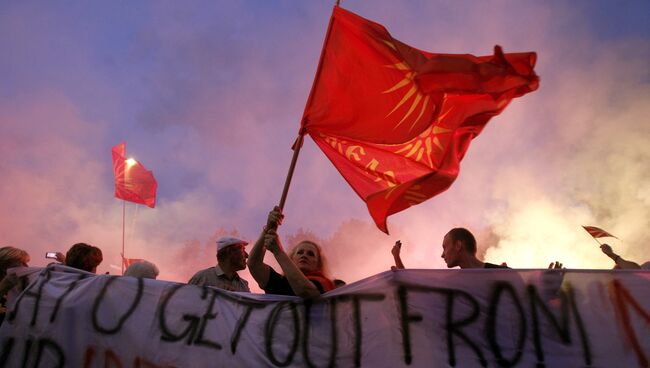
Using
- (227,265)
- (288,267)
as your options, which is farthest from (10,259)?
(288,267)

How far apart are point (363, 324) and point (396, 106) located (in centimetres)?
171

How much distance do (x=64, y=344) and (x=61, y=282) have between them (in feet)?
1.60

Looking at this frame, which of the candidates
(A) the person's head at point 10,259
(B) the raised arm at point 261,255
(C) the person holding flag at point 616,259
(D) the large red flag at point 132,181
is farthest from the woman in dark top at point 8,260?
(D) the large red flag at point 132,181

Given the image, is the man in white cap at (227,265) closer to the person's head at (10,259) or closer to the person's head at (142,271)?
the person's head at (142,271)

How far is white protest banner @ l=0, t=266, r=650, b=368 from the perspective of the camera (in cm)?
293

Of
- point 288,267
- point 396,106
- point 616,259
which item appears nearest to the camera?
point 288,267

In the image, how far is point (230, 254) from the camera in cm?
480

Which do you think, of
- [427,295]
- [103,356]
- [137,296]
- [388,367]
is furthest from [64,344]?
[427,295]

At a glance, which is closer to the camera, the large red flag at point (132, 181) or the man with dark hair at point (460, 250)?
the man with dark hair at point (460, 250)

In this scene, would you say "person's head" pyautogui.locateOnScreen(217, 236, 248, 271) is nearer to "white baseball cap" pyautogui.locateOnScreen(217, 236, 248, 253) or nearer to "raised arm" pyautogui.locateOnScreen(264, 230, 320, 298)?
"white baseball cap" pyautogui.locateOnScreen(217, 236, 248, 253)

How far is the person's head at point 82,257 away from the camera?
3.91 metres

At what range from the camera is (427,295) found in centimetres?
312

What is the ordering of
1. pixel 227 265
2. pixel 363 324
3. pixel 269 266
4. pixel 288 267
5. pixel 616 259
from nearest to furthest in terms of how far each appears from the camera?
pixel 363 324 → pixel 288 267 → pixel 269 266 → pixel 227 265 → pixel 616 259

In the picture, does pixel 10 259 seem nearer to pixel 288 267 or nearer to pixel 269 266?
pixel 269 266
